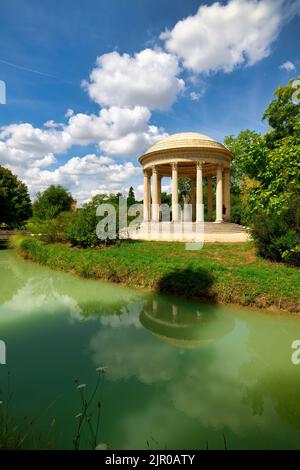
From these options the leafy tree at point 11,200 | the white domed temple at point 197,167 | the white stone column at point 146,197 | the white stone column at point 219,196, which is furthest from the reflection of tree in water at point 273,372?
the leafy tree at point 11,200

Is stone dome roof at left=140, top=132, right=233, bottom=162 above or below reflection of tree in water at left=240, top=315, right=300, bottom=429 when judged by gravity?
above

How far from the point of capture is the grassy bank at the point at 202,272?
9023mm

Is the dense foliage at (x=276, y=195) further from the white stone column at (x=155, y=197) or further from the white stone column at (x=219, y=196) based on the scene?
the white stone column at (x=155, y=197)

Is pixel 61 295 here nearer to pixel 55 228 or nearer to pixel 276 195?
pixel 276 195

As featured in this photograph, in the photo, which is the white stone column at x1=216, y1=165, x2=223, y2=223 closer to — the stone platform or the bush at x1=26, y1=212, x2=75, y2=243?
the stone platform

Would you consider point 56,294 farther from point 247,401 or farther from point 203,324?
point 247,401

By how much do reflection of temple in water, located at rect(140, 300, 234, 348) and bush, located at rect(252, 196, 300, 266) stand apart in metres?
4.50

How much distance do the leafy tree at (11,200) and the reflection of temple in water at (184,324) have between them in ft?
88.0

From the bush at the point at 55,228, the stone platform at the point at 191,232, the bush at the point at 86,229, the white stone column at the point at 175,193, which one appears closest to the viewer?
the bush at the point at 86,229

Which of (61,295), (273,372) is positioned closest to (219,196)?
(61,295)

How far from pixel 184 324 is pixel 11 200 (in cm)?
3169

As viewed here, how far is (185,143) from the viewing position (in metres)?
23.2

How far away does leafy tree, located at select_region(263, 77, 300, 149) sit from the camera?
816 inches

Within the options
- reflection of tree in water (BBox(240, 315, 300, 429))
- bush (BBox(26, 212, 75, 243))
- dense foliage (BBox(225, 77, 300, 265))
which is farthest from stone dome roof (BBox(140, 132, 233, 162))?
reflection of tree in water (BBox(240, 315, 300, 429))
